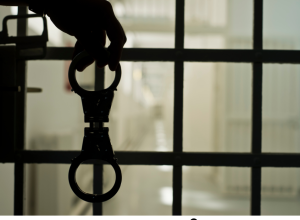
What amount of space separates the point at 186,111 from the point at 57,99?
3315 millimetres

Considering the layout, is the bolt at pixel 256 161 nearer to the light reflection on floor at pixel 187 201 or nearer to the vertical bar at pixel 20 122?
the vertical bar at pixel 20 122

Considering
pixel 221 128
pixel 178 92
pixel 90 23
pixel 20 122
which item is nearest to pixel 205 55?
pixel 178 92

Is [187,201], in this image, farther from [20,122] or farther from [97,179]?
[20,122]

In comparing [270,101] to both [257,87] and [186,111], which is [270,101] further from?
[186,111]

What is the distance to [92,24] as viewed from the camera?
0.43m

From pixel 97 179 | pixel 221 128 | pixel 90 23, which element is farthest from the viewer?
pixel 221 128

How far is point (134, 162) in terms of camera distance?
73 centimetres

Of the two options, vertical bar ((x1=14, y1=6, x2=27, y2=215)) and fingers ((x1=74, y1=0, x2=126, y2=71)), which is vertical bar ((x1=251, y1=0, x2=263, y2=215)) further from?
vertical bar ((x1=14, y1=6, x2=27, y2=215))

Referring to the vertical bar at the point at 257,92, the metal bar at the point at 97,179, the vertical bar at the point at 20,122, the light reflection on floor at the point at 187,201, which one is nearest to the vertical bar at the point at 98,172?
the metal bar at the point at 97,179

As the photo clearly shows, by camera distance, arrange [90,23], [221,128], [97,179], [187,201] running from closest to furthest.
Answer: [90,23], [97,179], [187,201], [221,128]

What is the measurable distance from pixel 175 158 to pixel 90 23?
434 millimetres

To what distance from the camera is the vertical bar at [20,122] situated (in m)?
0.73

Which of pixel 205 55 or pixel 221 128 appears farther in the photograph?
pixel 221 128

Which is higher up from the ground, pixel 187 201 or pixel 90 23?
pixel 90 23
